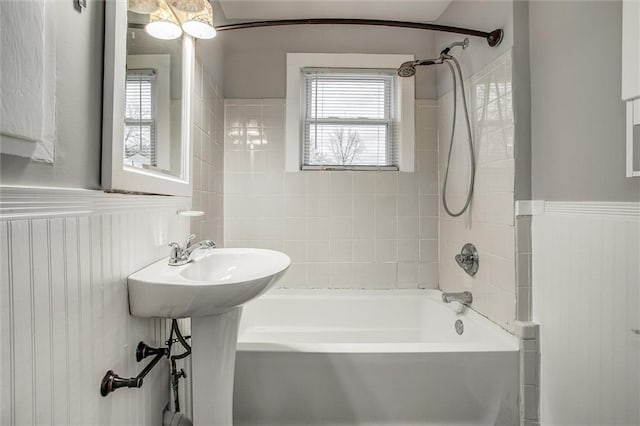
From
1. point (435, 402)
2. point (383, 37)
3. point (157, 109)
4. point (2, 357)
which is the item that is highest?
→ point (383, 37)

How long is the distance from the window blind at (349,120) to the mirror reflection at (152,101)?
1.15 meters

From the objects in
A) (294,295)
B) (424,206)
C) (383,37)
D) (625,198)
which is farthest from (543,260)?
(383,37)

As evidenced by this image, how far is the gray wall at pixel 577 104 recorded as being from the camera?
1093 millimetres

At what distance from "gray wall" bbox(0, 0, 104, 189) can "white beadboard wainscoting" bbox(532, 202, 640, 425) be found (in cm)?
154

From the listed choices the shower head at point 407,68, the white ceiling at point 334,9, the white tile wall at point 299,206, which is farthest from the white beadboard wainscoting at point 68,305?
the white ceiling at point 334,9

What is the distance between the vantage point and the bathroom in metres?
0.66

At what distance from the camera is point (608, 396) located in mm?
1113

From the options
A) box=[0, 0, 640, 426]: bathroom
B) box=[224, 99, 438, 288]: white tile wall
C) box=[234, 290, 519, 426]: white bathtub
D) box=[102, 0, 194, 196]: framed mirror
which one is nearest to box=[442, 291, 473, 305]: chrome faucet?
box=[0, 0, 640, 426]: bathroom

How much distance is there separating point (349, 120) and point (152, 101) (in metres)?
1.55

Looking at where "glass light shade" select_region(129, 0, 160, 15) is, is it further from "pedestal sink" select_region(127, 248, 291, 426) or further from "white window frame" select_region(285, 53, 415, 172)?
"white window frame" select_region(285, 53, 415, 172)

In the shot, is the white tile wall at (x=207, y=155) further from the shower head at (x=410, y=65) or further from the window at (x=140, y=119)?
the shower head at (x=410, y=65)

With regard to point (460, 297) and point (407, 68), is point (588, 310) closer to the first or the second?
point (460, 297)

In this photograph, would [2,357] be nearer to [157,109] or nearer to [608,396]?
[157,109]

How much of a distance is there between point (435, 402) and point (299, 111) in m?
1.90
